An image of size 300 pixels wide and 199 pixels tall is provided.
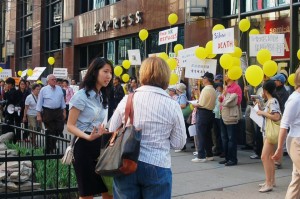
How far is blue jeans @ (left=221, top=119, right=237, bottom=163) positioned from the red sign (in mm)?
3002

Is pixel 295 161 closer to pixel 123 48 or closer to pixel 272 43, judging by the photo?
pixel 272 43

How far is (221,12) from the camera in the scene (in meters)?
12.3

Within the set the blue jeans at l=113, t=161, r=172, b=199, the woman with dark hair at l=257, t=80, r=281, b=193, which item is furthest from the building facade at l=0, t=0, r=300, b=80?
the blue jeans at l=113, t=161, r=172, b=199

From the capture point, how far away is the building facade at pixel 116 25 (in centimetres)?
1110

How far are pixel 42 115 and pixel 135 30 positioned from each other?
280 inches

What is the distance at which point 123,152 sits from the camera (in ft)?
10.3

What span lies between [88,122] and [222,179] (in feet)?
12.1

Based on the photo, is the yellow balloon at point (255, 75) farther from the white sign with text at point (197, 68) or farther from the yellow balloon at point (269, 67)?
the white sign with text at point (197, 68)

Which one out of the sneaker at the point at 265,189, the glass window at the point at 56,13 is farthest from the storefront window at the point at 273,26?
the glass window at the point at 56,13

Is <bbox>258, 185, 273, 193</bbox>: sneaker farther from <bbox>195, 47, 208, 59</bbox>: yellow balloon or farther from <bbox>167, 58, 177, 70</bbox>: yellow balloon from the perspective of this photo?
<bbox>167, 58, 177, 70</bbox>: yellow balloon

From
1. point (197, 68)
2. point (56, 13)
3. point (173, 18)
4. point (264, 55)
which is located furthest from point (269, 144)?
point (56, 13)

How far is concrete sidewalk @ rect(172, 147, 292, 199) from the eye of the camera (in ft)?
21.1

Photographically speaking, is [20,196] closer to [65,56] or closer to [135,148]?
[135,148]

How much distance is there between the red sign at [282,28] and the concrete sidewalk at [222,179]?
2.67 metres
